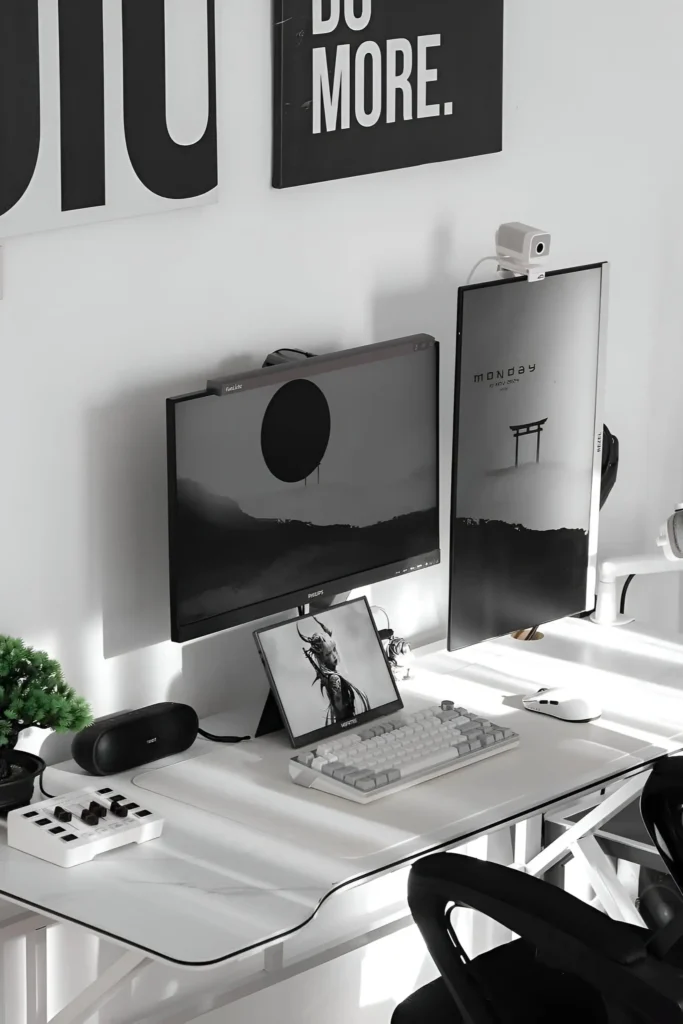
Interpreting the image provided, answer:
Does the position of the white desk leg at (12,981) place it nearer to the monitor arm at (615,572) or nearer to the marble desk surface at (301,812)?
the marble desk surface at (301,812)

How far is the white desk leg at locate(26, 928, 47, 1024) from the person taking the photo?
2322mm

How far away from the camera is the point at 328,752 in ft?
7.64

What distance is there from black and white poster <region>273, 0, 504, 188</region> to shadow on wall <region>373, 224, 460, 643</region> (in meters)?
0.22

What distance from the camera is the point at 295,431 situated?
2445 mm

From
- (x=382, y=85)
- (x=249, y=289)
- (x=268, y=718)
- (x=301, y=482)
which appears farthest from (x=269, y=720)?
(x=382, y=85)

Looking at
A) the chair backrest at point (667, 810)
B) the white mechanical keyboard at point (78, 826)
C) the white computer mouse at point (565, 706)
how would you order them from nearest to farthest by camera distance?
the white mechanical keyboard at point (78, 826), the chair backrest at point (667, 810), the white computer mouse at point (565, 706)

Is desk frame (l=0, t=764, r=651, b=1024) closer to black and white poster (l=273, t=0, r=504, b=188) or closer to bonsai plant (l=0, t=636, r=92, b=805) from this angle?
bonsai plant (l=0, t=636, r=92, b=805)

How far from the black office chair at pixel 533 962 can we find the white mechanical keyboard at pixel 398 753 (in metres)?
0.30

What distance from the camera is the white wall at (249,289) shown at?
7.41 ft

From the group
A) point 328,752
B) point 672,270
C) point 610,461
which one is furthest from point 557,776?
point 672,270

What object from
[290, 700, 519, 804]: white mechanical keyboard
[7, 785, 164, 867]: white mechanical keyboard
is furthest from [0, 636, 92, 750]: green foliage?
[290, 700, 519, 804]: white mechanical keyboard

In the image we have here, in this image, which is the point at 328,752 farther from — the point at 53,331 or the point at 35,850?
the point at 53,331

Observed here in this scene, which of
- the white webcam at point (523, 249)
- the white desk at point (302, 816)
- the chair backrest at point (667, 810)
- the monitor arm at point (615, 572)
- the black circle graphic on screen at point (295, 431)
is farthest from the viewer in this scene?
the monitor arm at point (615, 572)

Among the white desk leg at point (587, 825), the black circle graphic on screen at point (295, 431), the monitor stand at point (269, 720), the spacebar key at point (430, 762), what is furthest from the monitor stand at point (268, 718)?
the white desk leg at point (587, 825)
